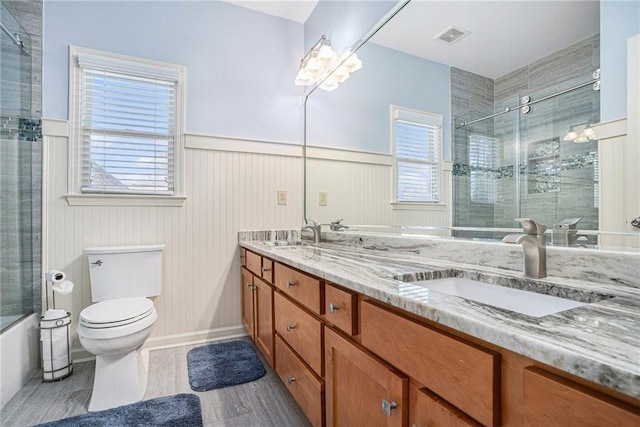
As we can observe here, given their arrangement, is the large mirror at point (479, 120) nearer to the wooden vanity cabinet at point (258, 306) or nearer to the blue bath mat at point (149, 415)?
the wooden vanity cabinet at point (258, 306)

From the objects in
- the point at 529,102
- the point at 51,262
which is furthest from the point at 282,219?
the point at 529,102

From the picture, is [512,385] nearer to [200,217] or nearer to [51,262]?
[200,217]

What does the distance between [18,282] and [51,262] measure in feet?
0.60

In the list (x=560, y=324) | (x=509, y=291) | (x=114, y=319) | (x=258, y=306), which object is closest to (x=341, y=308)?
(x=509, y=291)

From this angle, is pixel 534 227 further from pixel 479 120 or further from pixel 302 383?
pixel 302 383

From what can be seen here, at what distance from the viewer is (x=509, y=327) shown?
529 millimetres

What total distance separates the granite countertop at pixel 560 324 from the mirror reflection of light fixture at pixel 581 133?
1.28ft

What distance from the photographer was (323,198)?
2475 mm

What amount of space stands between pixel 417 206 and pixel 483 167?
1.41ft

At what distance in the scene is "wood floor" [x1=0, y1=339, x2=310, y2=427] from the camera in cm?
147

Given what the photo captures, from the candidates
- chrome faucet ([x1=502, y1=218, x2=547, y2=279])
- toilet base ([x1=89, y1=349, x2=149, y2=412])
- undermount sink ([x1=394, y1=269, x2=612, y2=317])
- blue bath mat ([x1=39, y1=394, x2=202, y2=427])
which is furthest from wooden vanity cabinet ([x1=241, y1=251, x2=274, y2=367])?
chrome faucet ([x1=502, y1=218, x2=547, y2=279])

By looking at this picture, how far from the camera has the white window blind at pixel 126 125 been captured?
6.85 feet

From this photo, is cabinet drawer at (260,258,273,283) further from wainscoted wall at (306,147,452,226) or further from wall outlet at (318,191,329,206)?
wall outlet at (318,191,329,206)

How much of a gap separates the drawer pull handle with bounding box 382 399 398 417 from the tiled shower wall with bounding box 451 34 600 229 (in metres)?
0.71
